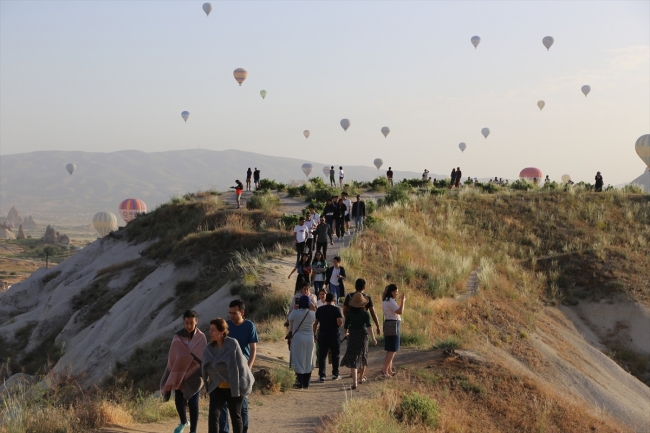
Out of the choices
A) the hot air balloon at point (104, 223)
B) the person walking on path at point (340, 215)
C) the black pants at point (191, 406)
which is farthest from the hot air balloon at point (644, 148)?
the hot air balloon at point (104, 223)

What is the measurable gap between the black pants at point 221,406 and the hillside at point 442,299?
6.03 ft

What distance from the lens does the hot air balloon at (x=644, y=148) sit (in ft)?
237

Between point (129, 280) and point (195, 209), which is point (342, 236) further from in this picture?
point (195, 209)

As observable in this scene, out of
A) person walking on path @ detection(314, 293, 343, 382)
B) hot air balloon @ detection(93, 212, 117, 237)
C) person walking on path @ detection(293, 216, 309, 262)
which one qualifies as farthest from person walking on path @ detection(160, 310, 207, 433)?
hot air balloon @ detection(93, 212, 117, 237)

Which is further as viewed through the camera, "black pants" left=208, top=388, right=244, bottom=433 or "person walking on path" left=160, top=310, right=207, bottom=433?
"person walking on path" left=160, top=310, right=207, bottom=433

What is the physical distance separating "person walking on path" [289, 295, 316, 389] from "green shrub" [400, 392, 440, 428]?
2.12 meters

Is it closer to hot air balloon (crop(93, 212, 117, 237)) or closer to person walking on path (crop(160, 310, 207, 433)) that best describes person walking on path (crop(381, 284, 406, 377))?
person walking on path (crop(160, 310, 207, 433))

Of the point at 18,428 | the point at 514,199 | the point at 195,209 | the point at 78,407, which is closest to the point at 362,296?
the point at 78,407

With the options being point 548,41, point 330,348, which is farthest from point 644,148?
point 330,348

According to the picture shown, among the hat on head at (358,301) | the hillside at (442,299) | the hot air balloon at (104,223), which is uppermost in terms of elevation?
the hat on head at (358,301)

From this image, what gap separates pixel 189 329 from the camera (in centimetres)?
1023

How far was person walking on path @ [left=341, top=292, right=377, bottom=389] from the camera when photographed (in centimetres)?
1373

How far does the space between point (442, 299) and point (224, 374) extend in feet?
60.3

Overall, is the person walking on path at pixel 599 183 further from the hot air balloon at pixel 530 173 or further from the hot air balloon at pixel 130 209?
the hot air balloon at pixel 130 209
